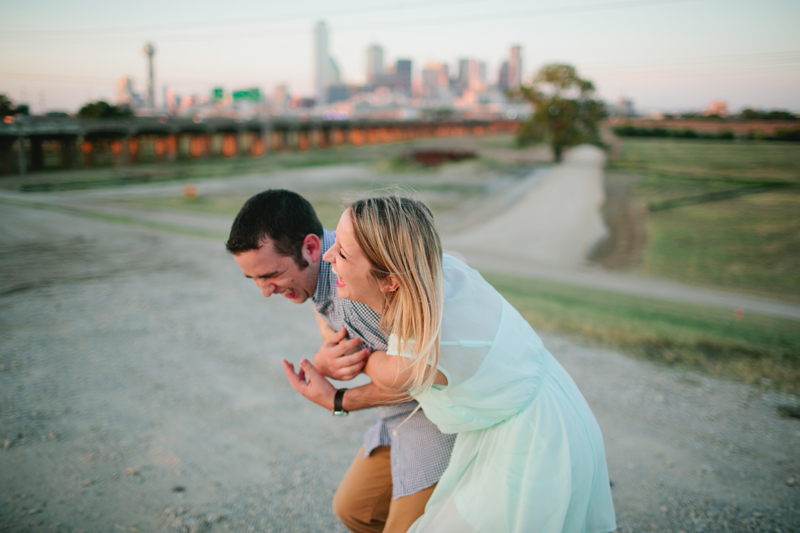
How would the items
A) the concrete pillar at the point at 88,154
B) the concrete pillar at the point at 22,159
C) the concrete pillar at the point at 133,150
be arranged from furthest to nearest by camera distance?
the concrete pillar at the point at 133,150, the concrete pillar at the point at 88,154, the concrete pillar at the point at 22,159

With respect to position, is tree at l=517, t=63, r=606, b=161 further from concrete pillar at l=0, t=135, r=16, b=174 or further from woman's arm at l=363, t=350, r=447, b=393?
woman's arm at l=363, t=350, r=447, b=393

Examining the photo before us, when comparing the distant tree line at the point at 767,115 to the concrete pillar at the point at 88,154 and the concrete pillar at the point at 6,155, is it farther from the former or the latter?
the concrete pillar at the point at 88,154

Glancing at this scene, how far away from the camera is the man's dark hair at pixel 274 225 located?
2361 mm

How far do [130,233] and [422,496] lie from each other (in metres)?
11.2

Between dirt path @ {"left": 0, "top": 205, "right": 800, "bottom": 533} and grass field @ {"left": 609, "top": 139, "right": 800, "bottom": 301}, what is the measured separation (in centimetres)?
978

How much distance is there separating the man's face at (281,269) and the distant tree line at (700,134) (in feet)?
79.0

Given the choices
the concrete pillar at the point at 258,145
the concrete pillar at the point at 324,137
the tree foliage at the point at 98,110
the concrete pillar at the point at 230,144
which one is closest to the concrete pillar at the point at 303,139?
the concrete pillar at the point at 324,137

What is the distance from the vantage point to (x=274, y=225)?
7.80 feet

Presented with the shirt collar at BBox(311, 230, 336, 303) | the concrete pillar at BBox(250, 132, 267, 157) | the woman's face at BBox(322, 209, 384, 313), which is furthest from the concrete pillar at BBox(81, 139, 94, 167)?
the woman's face at BBox(322, 209, 384, 313)

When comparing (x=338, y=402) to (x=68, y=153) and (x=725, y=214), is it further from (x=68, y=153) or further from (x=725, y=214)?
(x=68, y=153)

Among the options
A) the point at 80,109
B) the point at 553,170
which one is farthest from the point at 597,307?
the point at 553,170

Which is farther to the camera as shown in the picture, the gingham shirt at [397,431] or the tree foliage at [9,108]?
the tree foliage at [9,108]

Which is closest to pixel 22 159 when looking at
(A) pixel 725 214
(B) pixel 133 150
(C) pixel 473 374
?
(B) pixel 133 150

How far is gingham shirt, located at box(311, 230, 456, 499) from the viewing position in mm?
2148
